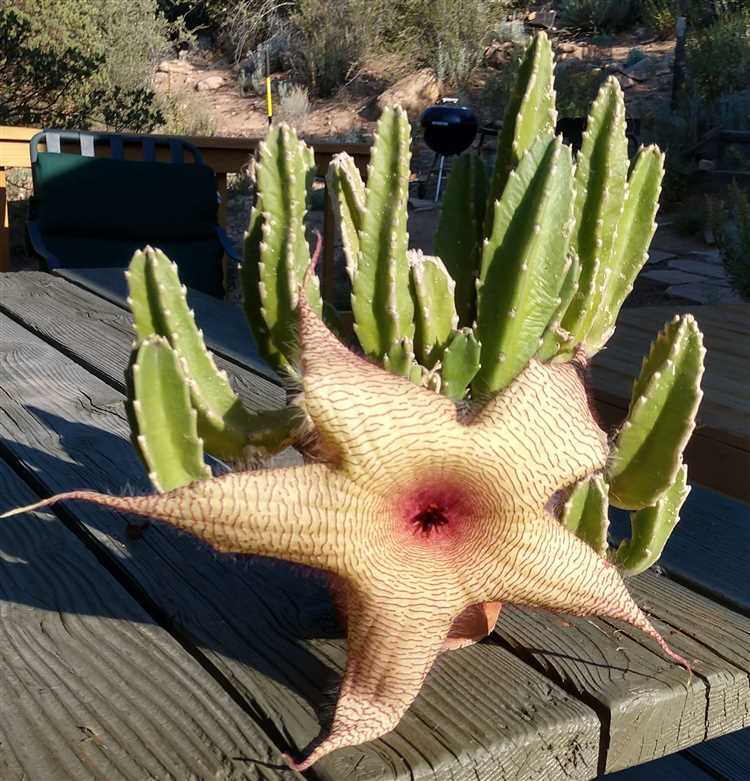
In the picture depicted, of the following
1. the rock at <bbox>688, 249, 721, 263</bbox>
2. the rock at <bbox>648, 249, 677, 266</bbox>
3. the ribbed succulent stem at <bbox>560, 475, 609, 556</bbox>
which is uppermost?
the ribbed succulent stem at <bbox>560, 475, 609, 556</bbox>

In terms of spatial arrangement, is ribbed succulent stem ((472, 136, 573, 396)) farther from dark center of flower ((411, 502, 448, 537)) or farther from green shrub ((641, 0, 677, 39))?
green shrub ((641, 0, 677, 39))

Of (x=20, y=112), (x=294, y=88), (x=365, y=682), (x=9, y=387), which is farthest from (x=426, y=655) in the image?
(x=294, y=88)

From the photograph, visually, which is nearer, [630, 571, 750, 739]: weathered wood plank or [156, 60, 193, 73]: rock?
[630, 571, 750, 739]: weathered wood plank

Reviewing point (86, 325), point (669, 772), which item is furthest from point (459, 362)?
point (86, 325)

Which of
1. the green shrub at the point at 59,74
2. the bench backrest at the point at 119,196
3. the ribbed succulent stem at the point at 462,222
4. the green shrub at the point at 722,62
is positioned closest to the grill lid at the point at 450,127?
the green shrub at the point at 59,74

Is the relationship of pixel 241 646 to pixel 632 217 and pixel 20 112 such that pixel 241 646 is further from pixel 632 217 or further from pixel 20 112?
pixel 20 112

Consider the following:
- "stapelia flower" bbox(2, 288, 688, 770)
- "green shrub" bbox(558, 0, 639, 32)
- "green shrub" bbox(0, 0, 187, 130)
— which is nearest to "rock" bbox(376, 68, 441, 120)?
"green shrub" bbox(558, 0, 639, 32)

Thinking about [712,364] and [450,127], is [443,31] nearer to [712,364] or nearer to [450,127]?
[450,127]
